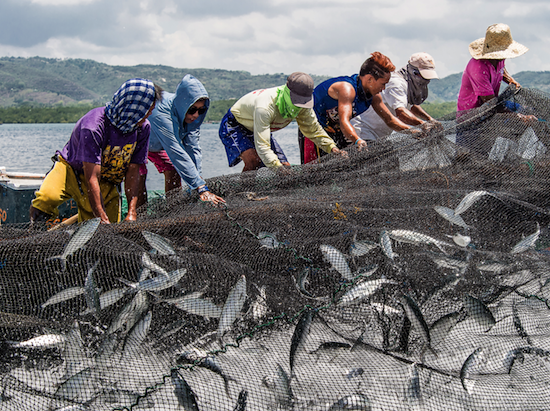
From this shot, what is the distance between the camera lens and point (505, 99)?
3.89 m

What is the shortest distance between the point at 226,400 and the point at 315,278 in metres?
0.75

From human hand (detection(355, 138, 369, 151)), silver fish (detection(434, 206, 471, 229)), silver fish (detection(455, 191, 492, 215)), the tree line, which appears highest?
the tree line

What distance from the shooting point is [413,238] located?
8.40 ft

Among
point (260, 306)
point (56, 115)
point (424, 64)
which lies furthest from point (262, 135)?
point (56, 115)

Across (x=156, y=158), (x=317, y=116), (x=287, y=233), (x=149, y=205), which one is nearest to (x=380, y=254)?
(x=287, y=233)

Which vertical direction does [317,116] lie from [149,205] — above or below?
above

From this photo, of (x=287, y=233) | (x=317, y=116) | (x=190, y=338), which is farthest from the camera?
(x=317, y=116)

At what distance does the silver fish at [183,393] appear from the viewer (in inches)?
76.6

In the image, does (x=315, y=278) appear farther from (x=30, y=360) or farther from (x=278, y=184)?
(x=30, y=360)

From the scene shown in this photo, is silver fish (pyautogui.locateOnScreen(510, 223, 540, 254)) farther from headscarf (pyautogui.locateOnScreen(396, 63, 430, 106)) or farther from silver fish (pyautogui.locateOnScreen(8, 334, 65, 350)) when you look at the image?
silver fish (pyautogui.locateOnScreen(8, 334, 65, 350))

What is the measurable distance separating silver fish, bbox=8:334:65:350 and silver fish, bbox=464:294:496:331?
2035 millimetres

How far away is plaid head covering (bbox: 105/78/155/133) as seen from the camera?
3111mm

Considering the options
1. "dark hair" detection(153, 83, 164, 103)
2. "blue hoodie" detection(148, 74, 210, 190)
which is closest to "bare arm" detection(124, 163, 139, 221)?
"blue hoodie" detection(148, 74, 210, 190)

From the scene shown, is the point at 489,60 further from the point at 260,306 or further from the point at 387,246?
the point at 260,306
